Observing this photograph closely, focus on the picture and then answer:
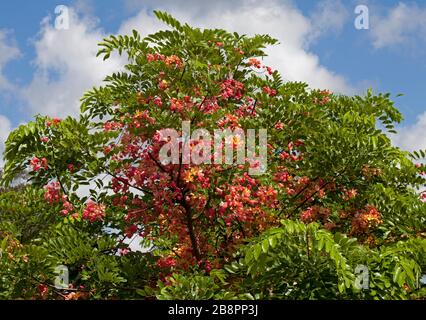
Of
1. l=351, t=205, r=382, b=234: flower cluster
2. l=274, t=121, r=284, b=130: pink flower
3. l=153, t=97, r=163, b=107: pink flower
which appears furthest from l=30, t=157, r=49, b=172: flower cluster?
l=351, t=205, r=382, b=234: flower cluster

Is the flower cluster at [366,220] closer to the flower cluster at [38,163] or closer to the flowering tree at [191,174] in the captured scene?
the flowering tree at [191,174]

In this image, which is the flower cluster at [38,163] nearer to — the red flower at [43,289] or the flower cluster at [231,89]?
the red flower at [43,289]

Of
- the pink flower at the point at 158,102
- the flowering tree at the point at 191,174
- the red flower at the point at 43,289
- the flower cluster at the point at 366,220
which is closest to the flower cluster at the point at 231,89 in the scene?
the flowering tree at the point at 191,174

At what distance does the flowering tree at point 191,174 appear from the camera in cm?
777

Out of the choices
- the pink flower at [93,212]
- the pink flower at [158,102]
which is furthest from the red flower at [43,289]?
the pink flower at [158,102]

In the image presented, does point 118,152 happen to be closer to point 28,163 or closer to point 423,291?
point 28,163

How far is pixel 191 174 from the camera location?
24.7 ft

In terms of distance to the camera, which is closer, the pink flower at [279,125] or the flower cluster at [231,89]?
the flower cluster at [231,89]

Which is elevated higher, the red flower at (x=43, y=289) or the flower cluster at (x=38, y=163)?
the flower cluster at (x=38, y=163)

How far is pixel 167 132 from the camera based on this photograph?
7637mm

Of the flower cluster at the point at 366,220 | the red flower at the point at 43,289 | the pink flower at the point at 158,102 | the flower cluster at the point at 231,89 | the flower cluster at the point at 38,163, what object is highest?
the flower cluster at the point at 231,89

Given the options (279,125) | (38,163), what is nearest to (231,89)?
(279,125)

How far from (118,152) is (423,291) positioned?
4505 mm

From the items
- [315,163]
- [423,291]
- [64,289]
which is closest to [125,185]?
[64,289]
